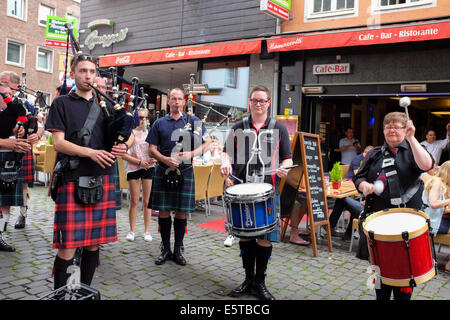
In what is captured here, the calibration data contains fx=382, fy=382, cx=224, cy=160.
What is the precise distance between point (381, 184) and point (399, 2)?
708 centimetres

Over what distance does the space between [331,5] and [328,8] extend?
93 millimetres

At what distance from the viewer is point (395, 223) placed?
2.53 m

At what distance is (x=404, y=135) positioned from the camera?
2.83m

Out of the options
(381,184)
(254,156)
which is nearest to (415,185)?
(381,184)

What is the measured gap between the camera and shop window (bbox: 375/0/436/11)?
7.84 m

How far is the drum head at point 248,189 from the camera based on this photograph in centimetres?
302

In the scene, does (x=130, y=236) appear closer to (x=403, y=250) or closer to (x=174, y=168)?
(x=174, y=168)

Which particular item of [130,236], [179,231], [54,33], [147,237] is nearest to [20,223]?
[130,236]

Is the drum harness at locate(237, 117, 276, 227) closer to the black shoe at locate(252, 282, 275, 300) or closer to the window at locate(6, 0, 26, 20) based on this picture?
the black shoe at locate(252, 282, 275, 300)

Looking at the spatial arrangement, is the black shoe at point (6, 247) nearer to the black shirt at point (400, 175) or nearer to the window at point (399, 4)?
the black shirt at point (400, 175)

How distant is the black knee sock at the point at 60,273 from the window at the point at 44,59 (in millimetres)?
24995

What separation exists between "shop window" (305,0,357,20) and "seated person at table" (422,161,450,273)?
556cm

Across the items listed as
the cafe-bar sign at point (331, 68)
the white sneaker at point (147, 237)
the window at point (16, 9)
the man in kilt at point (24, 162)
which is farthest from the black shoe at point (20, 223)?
the window at point (16, 9)
